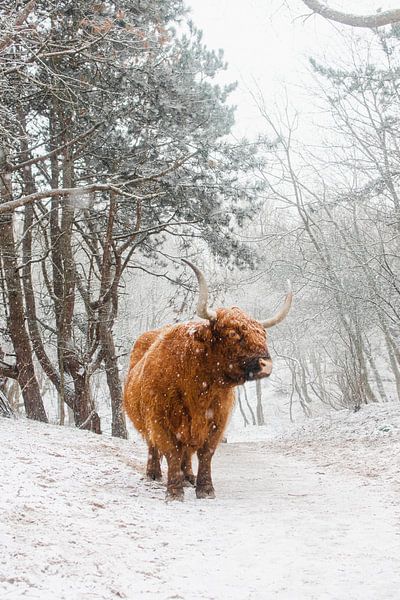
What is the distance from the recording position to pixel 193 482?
6.25 meters

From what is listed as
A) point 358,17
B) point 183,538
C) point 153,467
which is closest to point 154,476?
point 153,467

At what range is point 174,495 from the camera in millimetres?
5082

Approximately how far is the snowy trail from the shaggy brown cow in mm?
493

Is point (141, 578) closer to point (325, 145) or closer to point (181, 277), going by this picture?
point (181, 277)

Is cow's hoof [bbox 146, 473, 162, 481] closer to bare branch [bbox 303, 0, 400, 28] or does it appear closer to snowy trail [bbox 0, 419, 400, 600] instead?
snowy trail [bbox 0, 419, 400, 600]

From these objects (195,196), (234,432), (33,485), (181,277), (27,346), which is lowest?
(234,432)

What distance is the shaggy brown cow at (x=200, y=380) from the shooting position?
198 inches

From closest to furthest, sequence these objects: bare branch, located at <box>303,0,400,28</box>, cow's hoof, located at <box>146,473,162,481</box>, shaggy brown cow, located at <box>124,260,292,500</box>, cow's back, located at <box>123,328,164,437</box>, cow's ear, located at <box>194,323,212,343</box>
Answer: bare branch, located at <box>303,0,400,28</box> → shaggy brown cow, located at <box>124,260,292,500</box> → cow's ear, located at <box>194,323,212,343</box> → cow's back, located at <box>123,328,164,437</box> → cow's hoof, located at <box>146,473,162,481</box>

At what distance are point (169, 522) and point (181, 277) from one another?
32.7 feet

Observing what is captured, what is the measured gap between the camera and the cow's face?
4934mm

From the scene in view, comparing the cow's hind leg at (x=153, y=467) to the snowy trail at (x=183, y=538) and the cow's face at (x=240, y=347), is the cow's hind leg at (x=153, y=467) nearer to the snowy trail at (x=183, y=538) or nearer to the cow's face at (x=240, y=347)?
the snowy trail at (x=183, y=538)

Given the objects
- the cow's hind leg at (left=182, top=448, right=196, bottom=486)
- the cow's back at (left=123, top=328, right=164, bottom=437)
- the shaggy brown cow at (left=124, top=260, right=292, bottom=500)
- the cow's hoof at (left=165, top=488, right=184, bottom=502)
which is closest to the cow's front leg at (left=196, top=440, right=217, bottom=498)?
the shaggy brown cow at (left=124, top=260, right=292, bottom=500)

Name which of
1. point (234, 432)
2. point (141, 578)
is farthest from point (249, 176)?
point (234, 432)

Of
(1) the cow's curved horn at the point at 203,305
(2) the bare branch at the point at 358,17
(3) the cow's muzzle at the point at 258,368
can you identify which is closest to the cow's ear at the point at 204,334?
(1) the cow's curved horn at the point at 203,305
